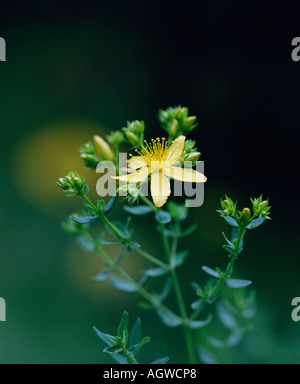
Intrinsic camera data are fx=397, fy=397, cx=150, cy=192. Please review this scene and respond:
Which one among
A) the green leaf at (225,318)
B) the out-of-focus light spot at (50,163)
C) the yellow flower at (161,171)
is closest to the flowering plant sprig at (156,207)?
the yellow flower at (161,171)

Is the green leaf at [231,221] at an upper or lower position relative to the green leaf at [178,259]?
lower

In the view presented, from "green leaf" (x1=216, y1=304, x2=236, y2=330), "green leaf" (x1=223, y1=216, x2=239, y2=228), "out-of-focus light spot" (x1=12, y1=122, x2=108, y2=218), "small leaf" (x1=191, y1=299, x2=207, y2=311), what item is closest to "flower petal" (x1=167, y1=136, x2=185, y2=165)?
"green leaf" (x1=223, y1=216, x2=239, y2=228)

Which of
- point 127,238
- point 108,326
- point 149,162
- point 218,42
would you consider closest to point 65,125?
point 218,42

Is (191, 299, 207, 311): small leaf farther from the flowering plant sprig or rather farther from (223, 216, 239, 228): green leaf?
(223, 216, 239, 228): green leaf

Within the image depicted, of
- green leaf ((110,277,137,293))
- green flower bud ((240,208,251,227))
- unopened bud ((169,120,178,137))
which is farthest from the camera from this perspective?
green leaf ((110,277,137,293))

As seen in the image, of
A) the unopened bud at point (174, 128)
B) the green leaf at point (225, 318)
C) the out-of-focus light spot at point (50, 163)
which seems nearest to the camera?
the unopened bud at point (174, 128)

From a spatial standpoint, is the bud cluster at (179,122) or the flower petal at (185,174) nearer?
the flower petal at (185,174)

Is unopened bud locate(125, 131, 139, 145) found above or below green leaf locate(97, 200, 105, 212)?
above

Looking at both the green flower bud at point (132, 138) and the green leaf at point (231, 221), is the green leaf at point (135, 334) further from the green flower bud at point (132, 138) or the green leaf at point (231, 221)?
the green flower bud at point (132, 138)
